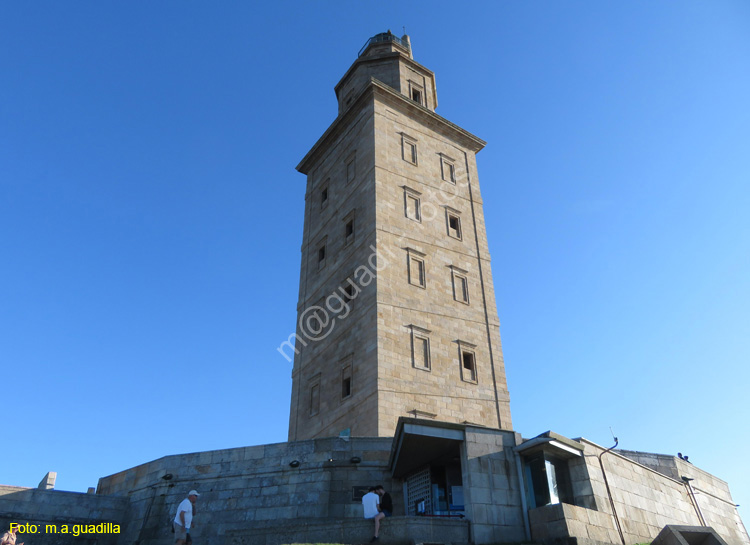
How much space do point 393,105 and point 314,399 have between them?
15.6 meters

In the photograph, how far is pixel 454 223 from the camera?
31.0 m

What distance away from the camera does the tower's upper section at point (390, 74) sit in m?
35.0

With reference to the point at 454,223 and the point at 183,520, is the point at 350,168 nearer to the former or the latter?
the point at 454,223

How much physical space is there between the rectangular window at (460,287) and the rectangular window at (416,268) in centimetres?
176

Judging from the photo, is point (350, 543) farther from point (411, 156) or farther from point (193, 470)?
point (411, 156)

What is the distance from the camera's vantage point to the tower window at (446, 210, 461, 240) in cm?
3036

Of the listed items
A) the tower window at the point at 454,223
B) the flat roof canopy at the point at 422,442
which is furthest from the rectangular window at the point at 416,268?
the flat roof canopy at the point at 422,442

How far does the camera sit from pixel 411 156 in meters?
31.5

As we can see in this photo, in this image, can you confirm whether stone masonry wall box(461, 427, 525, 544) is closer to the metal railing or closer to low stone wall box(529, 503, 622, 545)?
low stone wall box(529, 503, 622, 545)

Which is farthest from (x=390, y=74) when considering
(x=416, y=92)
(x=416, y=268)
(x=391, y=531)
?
(x=391, y=531)

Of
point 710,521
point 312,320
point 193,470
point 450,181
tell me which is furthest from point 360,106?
point 710,521

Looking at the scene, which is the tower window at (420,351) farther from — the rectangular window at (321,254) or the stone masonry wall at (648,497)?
the stone masonry wall at (648,497)

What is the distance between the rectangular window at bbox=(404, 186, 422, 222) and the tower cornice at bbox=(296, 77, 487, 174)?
5.40m

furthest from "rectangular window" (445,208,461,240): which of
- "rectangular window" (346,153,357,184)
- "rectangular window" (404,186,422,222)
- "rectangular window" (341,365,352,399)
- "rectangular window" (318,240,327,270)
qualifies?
"rectangular window" (341,365,352,399)
